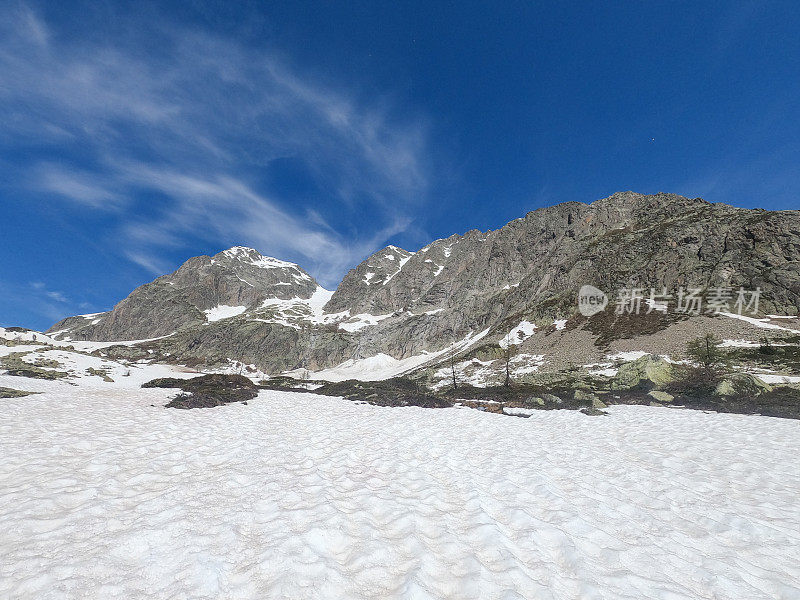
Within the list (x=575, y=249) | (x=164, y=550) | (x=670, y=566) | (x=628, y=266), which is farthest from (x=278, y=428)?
(x=575, y=249)

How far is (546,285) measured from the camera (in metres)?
96.4

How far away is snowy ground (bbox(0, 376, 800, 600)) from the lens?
11.4ft

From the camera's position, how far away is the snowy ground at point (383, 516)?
347 cm

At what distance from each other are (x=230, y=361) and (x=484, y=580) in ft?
514

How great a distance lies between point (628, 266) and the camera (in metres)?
82.6

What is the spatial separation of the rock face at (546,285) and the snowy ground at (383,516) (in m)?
55.4

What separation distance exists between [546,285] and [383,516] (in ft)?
335

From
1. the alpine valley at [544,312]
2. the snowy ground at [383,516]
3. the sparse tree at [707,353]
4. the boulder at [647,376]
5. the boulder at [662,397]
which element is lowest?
the snowy ground at [383,516]

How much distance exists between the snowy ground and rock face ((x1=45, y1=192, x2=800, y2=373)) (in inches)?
2181

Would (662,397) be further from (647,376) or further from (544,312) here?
(544,312)

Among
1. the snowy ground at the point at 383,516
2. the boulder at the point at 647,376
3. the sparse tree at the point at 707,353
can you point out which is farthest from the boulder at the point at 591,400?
the sparse tree at the point at 707,353

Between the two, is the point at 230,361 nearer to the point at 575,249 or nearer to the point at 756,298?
the point at 575,249

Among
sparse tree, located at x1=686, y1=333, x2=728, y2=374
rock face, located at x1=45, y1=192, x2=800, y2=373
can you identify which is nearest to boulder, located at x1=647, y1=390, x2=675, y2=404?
sparse tree, located at x1=686, y1=333, x2=728, y2=374

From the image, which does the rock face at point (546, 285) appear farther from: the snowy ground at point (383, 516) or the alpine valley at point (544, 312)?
the snowy ground at point (383, 516)
